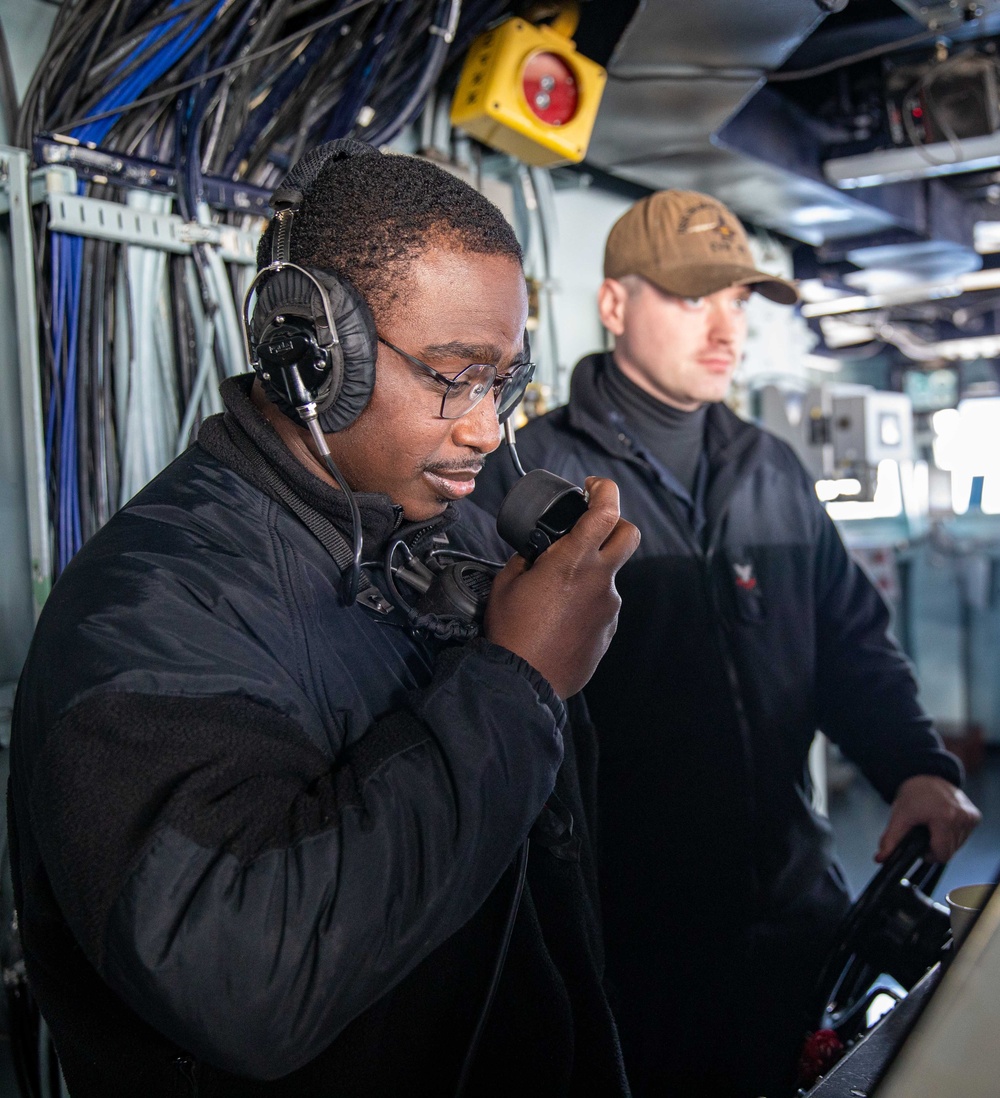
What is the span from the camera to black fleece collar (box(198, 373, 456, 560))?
94cm

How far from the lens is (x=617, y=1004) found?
65.1 inches

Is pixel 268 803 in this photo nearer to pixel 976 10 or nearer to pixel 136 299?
pixel 136 299

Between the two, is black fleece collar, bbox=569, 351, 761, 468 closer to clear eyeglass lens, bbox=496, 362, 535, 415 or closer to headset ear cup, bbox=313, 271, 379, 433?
clear eyeglass lens, bbox=496, 362, 535, 415

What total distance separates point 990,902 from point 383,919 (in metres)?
0.40

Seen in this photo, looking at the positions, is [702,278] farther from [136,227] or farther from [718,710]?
[136,227]

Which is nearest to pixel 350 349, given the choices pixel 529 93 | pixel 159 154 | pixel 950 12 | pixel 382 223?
pixel 382 223

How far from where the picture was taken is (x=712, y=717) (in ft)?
5.49

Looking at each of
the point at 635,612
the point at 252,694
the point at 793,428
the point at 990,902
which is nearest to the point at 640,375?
the point at 635,612

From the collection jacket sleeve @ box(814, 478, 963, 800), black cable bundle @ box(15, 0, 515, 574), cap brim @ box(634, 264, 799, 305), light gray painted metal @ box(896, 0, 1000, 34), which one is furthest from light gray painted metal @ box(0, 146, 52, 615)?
light gray painted metal @ box(896, 0, 1000, 34)

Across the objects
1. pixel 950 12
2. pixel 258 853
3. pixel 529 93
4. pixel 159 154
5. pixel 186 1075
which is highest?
pixel 950 12

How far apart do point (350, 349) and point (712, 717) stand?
101 centimetres

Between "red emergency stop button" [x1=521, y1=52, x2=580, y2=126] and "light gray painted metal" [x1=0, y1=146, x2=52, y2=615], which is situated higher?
"red emergency stop button" [x1=521, y1=52, x2=580, y2=126]

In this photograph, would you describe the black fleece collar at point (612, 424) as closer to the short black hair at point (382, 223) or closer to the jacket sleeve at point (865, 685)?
the jacket sleeve at point (865, 685)

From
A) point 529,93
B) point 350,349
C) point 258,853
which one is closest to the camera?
point 258,853
